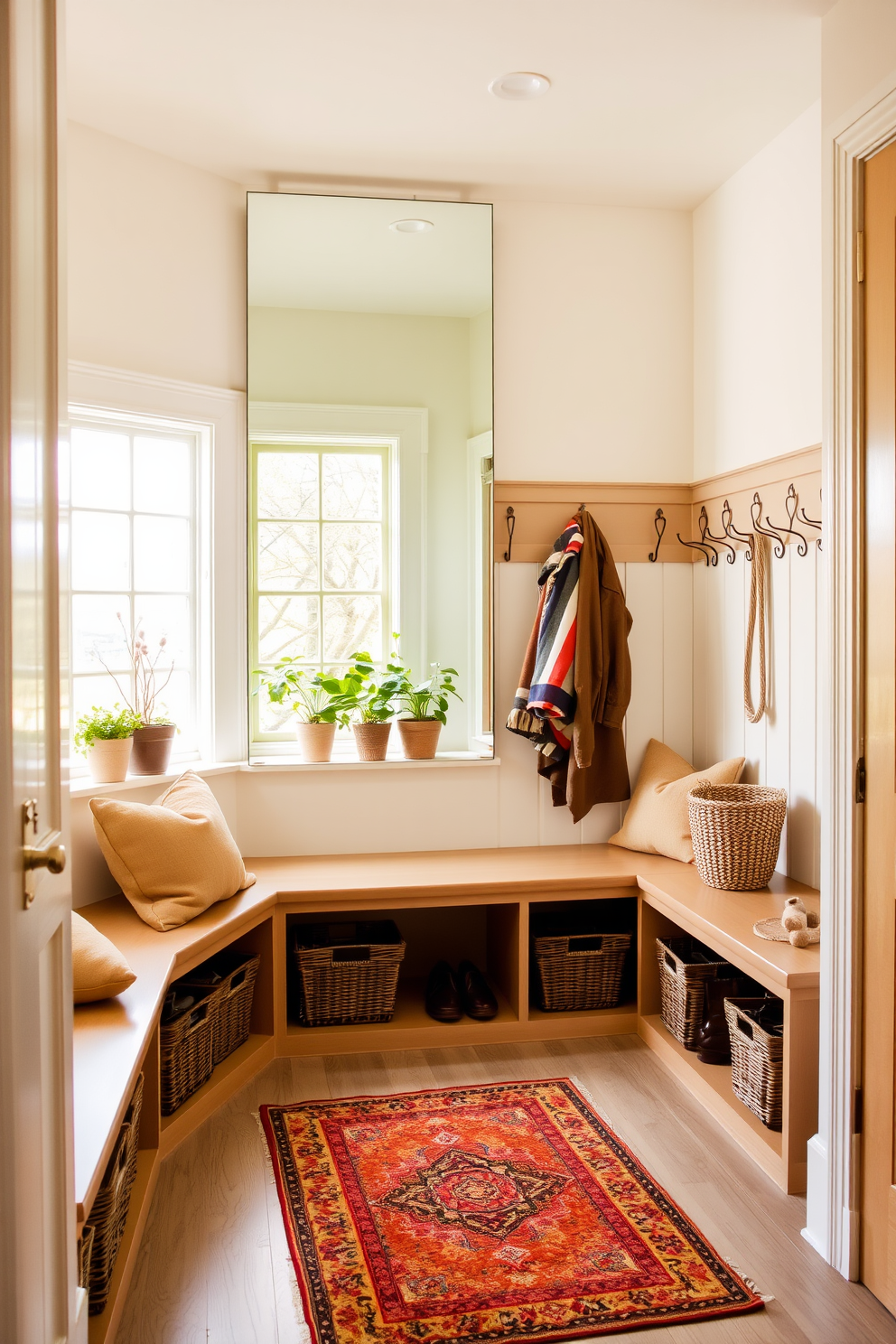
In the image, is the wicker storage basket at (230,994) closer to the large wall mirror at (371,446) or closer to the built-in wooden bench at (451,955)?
the built-in wooden bench at (451,955)

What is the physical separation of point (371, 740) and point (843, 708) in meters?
1.75

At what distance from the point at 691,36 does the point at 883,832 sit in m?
1.98

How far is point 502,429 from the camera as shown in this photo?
3.50 meters

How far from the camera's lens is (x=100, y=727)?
117 inches

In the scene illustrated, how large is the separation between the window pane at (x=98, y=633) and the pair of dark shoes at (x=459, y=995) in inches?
55.5

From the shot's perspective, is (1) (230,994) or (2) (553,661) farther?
(2) (553,661)

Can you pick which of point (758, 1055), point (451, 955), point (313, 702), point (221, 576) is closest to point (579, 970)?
point (451, 955)

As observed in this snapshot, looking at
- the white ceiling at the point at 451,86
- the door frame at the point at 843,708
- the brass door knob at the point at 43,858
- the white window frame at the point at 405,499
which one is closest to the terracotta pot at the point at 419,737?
the white window frame at the point at 405,499

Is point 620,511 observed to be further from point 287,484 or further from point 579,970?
point 579,970

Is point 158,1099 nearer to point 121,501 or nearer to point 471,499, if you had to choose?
point 121,501

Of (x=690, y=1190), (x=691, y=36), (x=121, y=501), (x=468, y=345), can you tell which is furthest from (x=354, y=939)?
(x=691, y=36)

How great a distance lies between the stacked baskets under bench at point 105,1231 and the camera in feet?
5.67

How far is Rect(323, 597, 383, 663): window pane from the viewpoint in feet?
11.5

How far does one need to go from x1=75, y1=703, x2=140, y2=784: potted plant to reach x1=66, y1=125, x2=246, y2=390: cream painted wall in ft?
3.44
